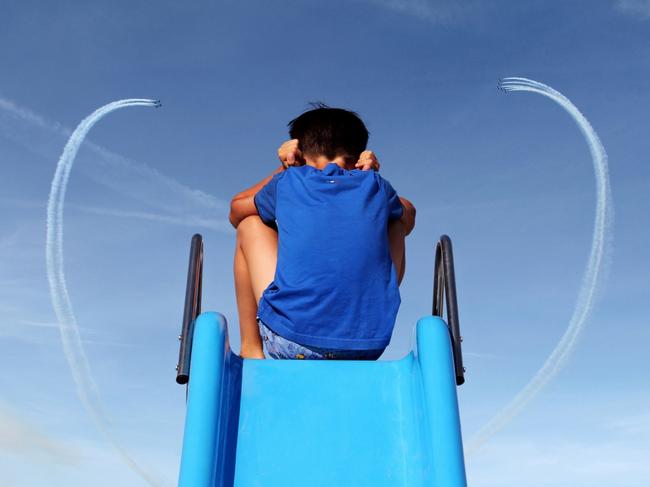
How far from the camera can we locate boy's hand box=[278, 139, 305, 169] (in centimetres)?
441

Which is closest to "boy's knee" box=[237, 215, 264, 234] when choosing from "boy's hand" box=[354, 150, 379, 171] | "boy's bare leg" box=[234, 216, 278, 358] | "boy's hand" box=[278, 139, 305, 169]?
"boy's bare leg" box=[234, 216, 278, 358]

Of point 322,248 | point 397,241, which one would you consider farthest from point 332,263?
point 397,241

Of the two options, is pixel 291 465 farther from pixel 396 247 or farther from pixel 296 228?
pixel 396 247

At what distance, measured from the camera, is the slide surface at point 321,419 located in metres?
3.07

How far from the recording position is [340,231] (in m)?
3.88

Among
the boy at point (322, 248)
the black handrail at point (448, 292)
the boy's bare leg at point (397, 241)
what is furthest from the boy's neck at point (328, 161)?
the black handrail at point (448, 292)

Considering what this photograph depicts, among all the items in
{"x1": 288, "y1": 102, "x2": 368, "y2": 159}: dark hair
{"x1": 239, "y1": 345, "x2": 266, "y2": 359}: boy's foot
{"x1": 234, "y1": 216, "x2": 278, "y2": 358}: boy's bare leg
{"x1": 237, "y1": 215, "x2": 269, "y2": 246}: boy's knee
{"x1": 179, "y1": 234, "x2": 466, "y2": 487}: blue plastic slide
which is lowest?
{"x1": 179, "y1": 234, "x2": 466, "y2": 487}: blue plastic slide

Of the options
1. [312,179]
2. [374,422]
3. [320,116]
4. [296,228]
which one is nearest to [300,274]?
[296,228]

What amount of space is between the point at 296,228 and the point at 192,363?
40.6 inches

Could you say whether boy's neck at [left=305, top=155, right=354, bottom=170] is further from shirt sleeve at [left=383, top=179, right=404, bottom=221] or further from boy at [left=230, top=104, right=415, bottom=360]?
shirt sleeve at [left=383, top=179, right=404, bottom=221]

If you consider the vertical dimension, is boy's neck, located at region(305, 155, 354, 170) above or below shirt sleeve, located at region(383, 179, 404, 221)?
above

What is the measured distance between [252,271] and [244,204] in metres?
0.42

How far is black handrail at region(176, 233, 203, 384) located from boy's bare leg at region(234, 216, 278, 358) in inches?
9.2

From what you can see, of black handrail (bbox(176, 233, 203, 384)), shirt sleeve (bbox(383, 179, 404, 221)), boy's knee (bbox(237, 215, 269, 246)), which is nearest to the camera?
black handrail (bbox(176, 233, 203, 384))
